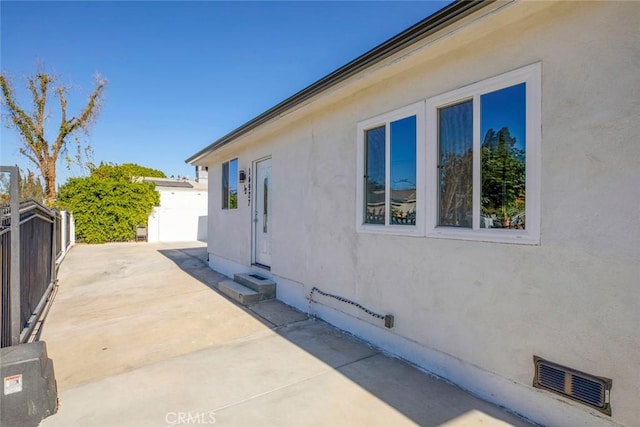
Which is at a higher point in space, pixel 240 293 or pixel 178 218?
pixel 178 218

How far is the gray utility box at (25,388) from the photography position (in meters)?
2.32

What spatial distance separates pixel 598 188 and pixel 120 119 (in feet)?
70.1

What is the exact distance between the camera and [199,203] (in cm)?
1947

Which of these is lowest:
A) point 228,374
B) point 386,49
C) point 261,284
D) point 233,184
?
point 228,374

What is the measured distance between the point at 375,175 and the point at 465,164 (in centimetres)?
125

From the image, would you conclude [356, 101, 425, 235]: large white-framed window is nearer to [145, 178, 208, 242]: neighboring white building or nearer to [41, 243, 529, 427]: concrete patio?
[41, 243, 529, 427]: concrete patio

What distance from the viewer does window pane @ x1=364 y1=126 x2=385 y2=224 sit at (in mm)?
3974

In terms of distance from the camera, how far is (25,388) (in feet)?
7.90

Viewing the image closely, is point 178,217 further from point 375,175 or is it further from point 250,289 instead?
point 375,175

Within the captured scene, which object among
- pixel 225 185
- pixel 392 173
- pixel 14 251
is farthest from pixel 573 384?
pixel 225 185

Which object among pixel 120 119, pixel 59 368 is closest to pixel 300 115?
pixel 59 368

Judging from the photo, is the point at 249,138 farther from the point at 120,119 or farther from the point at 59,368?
the point at 120,119

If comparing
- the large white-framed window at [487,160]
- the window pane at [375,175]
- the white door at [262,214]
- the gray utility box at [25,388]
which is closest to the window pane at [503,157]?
the large white-framed window at [487,160]

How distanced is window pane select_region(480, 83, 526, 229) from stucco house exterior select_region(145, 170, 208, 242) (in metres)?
18.2
